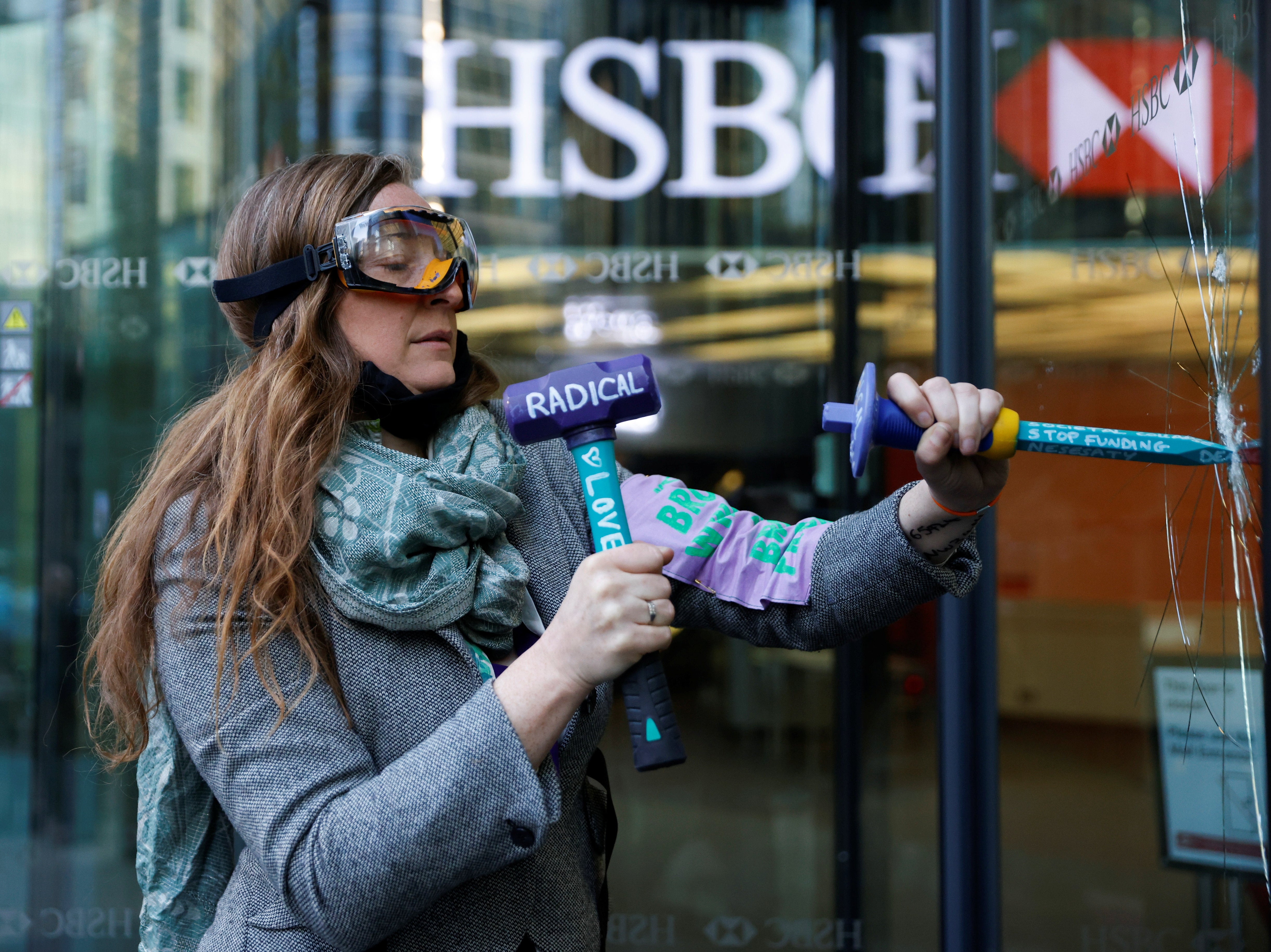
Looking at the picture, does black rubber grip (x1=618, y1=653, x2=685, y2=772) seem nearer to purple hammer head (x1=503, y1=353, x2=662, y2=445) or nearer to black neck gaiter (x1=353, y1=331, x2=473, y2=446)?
purple hammer head (x1=503, y1=353, x2=662, y2=445)

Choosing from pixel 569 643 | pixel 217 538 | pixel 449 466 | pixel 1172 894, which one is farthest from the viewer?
pixel 1172 894

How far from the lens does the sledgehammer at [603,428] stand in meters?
1.05

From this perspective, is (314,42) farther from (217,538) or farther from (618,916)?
(618,916)

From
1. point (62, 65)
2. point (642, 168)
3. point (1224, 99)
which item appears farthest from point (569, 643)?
point (62, 65)

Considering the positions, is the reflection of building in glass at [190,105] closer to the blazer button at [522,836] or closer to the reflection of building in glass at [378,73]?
the reflection of building in glass at [378,73]

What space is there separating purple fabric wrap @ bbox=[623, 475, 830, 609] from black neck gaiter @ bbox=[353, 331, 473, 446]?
0.89ft

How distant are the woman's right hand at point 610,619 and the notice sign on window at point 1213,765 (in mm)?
743

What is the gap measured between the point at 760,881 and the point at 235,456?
7.66 feet

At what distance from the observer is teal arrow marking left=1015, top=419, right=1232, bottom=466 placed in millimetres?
1034

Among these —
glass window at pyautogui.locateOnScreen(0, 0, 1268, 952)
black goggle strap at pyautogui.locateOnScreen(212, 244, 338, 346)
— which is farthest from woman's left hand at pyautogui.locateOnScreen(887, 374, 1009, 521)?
glass window at pyautogui.locateOnScreen(0, 0, 1268, 952)

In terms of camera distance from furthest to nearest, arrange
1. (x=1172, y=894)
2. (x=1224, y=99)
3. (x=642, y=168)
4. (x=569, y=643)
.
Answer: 1. (x=642, y=168)
2. (x=1172, y=894)
3. (x=1224, y=99)
4. (x=569, y=643)

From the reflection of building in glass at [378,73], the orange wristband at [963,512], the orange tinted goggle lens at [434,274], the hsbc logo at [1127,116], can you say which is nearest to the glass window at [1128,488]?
the hsbc logo at [1127,116]

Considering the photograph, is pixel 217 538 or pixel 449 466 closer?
pixel 217 538

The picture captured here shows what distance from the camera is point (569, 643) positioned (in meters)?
0.97
